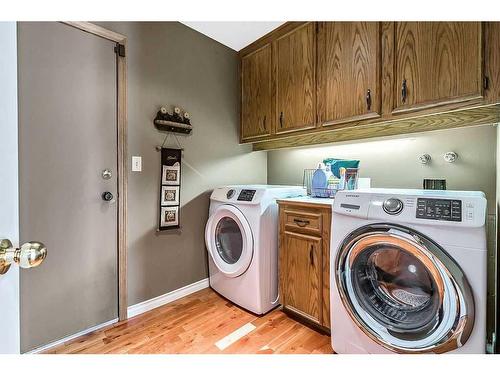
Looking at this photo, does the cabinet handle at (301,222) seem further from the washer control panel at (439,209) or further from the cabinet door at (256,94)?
the cabinet door at (256,94)

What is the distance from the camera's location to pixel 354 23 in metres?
1.60

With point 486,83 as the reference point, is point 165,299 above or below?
below

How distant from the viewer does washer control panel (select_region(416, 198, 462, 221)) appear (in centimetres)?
93

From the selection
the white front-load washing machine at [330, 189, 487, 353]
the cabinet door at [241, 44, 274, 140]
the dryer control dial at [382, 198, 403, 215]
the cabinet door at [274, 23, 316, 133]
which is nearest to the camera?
the white front-load washing machine at [330, 189, 487, 353]

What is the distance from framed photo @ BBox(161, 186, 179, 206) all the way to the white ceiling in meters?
1.44

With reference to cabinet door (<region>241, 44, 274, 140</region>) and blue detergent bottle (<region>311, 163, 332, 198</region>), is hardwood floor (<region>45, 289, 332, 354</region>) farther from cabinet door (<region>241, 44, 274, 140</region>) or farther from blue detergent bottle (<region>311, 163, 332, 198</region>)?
cabinet door (<region>241, 44, 274, 140</region>)

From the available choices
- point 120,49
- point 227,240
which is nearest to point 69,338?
point 227,240

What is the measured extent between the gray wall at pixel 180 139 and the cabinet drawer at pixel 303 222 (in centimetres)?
90

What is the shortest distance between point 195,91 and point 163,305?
187cm

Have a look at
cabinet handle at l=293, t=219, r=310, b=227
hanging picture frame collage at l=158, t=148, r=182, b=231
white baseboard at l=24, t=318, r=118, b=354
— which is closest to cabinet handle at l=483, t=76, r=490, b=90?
cabinet handle at l=293, t=219, r=310, b=227

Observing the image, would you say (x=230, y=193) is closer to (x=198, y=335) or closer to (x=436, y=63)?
(x=198, y=335)

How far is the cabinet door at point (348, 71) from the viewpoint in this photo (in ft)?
5.02

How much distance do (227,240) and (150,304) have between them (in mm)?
774

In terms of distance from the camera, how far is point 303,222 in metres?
1.55
